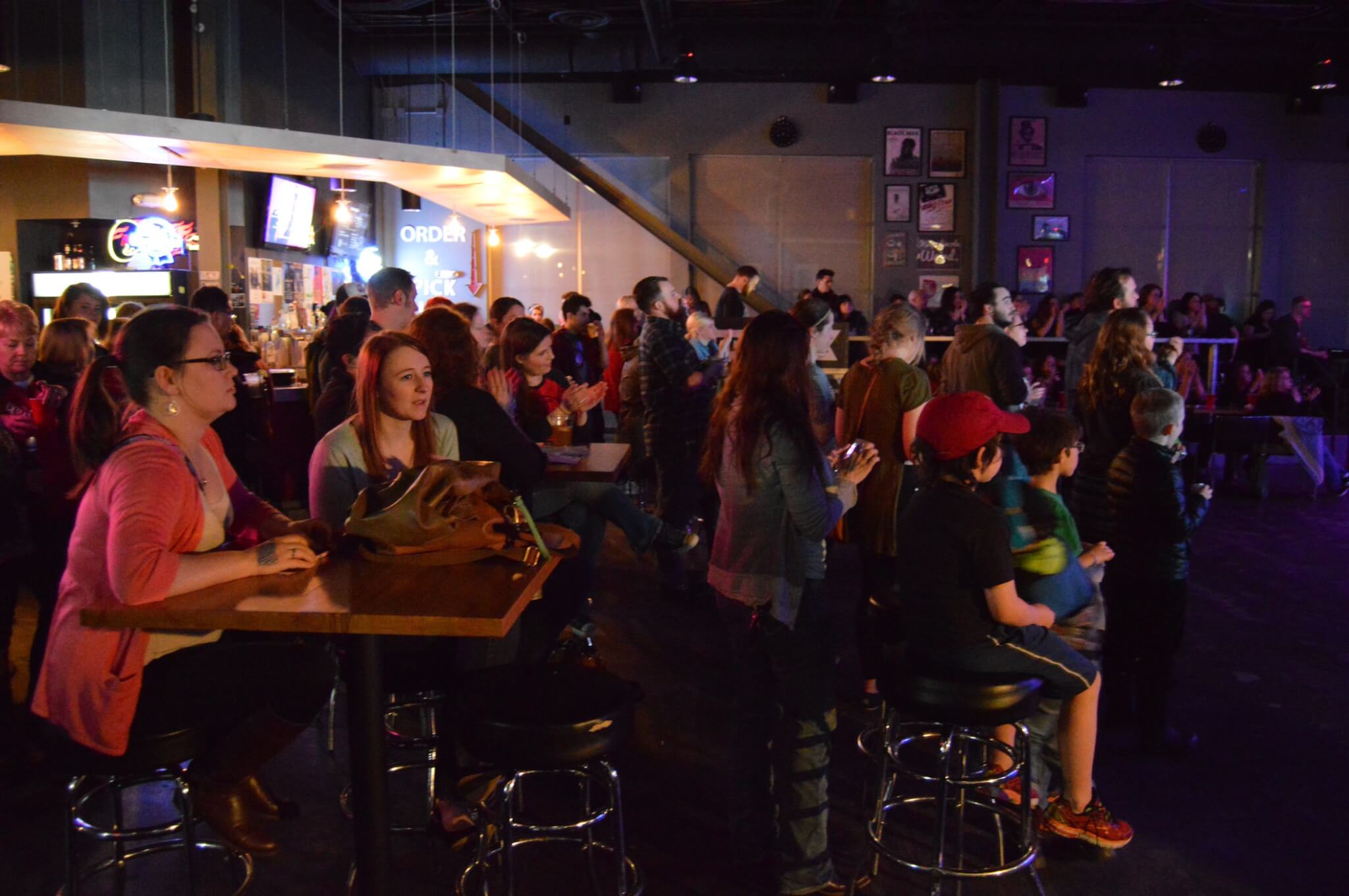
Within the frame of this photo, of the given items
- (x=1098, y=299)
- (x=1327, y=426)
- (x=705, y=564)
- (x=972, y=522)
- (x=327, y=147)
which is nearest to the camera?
(x=972, y=522)

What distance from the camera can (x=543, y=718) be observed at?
2.22 meters

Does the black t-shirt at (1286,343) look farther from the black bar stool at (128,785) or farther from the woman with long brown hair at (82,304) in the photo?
the black bar stool at (128,785)

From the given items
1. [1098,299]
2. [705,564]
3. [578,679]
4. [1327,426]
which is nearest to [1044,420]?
[578,679]

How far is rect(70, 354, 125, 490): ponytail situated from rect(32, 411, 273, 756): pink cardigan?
0.31 metres

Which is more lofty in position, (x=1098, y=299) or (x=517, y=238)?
(x=517, y=238)

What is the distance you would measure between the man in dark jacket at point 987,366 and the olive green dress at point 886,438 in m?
0.40

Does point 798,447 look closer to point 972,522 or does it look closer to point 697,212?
point 972,522

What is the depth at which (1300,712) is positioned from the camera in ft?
12.7

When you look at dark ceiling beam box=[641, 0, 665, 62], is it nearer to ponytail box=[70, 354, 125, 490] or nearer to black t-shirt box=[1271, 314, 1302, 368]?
black t-shirt box=[1271, 314, 1302, 368]

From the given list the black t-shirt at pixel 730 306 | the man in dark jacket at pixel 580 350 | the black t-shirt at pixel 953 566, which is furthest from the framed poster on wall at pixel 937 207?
the black t-shirt at pixel 953 566

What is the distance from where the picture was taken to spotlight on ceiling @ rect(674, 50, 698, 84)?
11.3 metres

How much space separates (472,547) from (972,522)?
3.76 ft

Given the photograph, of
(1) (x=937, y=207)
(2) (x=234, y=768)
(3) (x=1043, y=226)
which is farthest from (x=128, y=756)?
(3) (x=1043, y=226)

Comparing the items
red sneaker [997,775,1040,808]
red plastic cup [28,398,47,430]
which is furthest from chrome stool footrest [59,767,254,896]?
red sneaker [997,775,1040,808]
